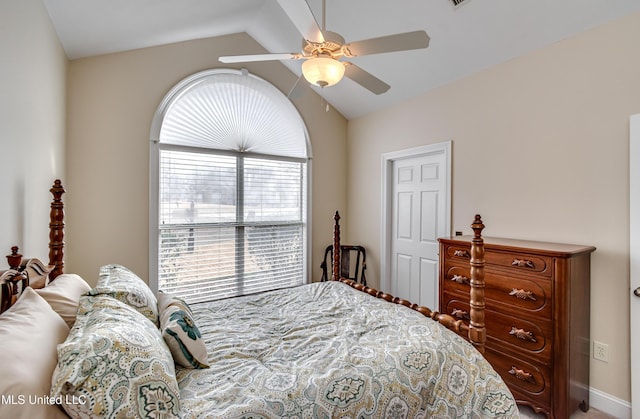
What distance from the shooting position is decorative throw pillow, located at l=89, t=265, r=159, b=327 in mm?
1460

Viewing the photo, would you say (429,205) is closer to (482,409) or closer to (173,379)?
(482,409)

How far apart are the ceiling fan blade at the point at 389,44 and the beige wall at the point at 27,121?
1.66m

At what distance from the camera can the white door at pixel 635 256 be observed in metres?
1.96

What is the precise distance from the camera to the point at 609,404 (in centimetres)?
211

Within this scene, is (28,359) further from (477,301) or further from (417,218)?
(417,218)

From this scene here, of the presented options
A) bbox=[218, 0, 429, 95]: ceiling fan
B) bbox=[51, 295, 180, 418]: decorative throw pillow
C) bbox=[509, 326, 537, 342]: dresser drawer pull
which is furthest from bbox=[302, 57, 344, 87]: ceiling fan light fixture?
bbox=[509, 326, 537, 342]: dresser drawer pull

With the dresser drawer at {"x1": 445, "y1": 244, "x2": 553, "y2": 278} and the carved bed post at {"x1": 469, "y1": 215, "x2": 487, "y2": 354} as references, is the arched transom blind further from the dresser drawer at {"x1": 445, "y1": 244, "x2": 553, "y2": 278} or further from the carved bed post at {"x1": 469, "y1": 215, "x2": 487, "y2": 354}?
the carved bed post at {"x1": 469, "y1": 215, "x2": 487, "y2": 354}

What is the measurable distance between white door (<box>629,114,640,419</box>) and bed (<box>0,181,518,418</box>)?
3.82ft

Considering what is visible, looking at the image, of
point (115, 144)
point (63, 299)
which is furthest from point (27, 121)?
point (115, 144)

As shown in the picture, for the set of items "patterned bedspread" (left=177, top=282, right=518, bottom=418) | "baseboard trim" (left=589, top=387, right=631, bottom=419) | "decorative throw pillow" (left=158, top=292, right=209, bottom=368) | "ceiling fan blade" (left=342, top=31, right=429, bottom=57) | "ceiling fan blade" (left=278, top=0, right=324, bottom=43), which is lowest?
"baseboard trim" (left=589, top=387, right=631, bottom=419)

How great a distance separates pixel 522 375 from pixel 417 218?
5.89 ft

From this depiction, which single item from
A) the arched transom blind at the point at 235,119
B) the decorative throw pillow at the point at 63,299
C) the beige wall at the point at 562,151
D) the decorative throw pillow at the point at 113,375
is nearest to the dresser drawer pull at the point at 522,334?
the beige wall at the point at 562,151

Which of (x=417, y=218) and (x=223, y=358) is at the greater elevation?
(x=417, y=218)

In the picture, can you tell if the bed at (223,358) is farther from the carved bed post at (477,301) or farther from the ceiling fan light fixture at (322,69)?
the ceiling fan light fixture at (322,69)
